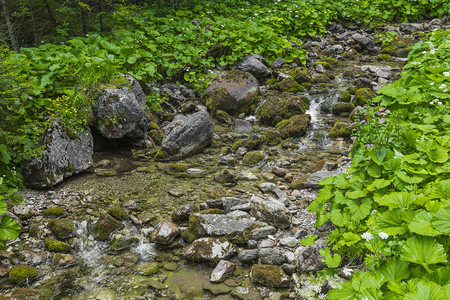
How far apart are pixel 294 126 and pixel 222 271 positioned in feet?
17.0

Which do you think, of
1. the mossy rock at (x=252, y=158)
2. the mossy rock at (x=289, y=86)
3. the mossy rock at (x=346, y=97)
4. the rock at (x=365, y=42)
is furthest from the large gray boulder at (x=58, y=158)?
the rock at (x=365, y=42)

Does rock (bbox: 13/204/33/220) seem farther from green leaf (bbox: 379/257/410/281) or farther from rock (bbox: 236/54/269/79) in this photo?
rock (bbox: 236/54/269/79)

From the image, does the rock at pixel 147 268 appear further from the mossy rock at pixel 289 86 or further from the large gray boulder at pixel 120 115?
the mossy rock at pixel 289 86

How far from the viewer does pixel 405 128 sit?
3.99m

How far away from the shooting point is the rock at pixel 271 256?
4.07 meters

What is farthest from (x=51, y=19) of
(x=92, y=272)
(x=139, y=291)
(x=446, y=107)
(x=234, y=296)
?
(x=446, y=107)

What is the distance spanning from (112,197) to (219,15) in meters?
11.1

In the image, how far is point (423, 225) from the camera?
2.38 meters

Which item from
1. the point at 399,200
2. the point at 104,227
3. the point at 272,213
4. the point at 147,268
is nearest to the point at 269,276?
the point at 272,213

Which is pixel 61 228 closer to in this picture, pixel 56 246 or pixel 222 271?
pixel 56 246

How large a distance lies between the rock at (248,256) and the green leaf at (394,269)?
204 cm

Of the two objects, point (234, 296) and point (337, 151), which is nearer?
point (234, 296)

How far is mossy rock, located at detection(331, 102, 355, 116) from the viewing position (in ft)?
30.0

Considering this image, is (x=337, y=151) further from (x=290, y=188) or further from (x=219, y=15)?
(x=219, y=15)
